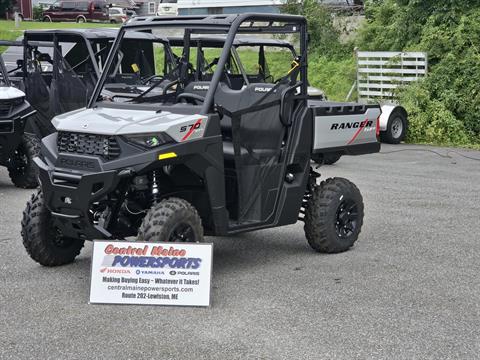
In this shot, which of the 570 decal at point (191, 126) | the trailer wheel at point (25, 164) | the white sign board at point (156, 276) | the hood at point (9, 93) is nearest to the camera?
the white sign board at point (156, 276)

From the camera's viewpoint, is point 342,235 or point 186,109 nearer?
point 186,109

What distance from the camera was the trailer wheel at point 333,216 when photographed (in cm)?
813

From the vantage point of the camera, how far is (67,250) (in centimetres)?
775

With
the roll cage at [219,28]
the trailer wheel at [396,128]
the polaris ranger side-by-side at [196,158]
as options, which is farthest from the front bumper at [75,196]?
the trailer wheel at [396,128]

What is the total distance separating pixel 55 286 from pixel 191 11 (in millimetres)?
28734

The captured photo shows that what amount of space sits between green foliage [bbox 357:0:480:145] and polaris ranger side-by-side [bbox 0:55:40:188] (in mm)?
8618

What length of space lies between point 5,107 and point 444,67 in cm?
1013

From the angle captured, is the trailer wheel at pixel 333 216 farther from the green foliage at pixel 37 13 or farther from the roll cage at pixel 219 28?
the green foliage at pixel 37 13

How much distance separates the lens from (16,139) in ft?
39.0

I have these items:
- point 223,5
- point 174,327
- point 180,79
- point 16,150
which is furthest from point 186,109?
point 223,5

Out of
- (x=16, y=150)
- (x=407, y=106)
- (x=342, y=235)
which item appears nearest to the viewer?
(x=342, y=235)

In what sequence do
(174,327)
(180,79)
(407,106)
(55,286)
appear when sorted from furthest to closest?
1. (407,106)
2. (180,79)
3. (55,286)
4. (174,327)

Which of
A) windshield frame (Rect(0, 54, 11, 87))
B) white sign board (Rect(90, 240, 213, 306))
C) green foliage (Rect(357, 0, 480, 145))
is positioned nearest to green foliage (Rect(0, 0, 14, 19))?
green foliage (Rect(357, 0, 480, 145))

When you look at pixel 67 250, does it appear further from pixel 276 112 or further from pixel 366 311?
pixel 366 311
